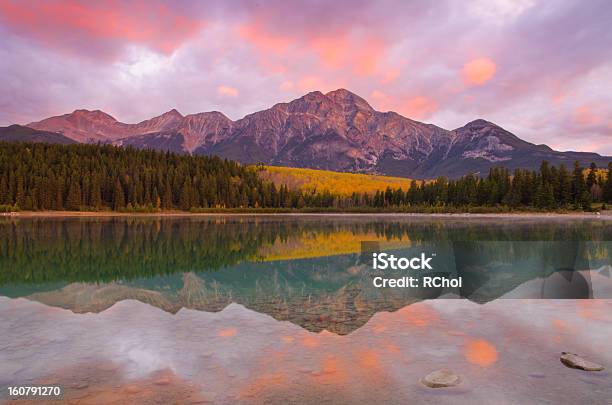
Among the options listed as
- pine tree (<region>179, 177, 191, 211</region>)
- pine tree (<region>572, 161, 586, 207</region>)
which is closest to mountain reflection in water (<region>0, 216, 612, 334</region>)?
pine tree (<region>572, 161, 586, 207</region>)

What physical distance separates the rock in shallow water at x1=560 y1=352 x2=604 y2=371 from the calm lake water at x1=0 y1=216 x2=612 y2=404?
0.25m

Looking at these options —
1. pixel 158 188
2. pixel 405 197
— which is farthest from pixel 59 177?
pixel 405 197

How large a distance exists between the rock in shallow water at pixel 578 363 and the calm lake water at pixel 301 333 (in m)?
0.25

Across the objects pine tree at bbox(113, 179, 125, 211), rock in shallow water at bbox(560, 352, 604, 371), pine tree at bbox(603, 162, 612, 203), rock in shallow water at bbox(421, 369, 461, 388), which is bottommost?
pine tree at bbox(113, 179, 125, 211)

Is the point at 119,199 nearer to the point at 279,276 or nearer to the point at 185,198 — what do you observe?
the point at 185,198

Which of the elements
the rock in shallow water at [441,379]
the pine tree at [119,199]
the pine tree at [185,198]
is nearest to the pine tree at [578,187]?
the pine tree at [185,198]

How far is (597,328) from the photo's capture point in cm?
1369

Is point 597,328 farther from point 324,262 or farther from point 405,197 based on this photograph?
point 405,197

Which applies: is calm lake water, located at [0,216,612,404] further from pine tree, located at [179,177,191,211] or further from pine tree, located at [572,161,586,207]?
pine tree, located at [179,177,191,211]

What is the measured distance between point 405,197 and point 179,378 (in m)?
177

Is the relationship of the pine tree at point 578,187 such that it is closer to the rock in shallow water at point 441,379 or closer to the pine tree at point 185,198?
the pine tree at point 185,198

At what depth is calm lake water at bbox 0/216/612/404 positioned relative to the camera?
9.23 metres

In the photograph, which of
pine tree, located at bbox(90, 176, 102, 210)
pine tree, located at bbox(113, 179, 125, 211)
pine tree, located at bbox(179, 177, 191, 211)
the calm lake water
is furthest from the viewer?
pine tree, located at bbox(179, 177, 191, 211)

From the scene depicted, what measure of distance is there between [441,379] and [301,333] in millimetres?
4964
